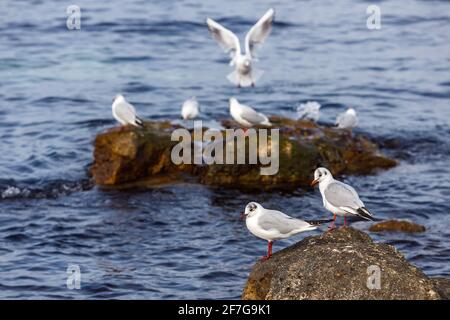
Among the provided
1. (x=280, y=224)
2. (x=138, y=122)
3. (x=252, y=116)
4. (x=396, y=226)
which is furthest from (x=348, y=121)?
(x=280, y=224)

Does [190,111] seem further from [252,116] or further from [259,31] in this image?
[259,31]

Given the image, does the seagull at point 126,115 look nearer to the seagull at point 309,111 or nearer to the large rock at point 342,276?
the seagull at point 309,111

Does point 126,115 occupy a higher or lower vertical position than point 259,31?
lower

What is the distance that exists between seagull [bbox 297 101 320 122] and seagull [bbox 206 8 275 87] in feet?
3.99

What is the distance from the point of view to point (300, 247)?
28.1ft

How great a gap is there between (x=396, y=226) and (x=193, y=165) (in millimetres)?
3419

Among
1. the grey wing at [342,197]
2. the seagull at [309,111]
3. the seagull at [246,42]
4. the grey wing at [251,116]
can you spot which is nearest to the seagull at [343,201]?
the grey wing at [342,197]

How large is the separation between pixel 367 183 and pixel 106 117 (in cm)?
573

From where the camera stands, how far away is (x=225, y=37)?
1677 cm

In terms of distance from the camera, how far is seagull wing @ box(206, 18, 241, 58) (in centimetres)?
1648

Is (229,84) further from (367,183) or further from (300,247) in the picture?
(300,247)

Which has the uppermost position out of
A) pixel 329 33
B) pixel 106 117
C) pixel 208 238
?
pixel 329 33

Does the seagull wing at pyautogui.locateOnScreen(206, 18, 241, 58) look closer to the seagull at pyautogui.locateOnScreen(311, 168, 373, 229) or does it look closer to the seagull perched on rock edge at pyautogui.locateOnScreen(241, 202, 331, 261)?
the seagull at pyautogui.locateOnScreen(311, 168, 373, 229)
